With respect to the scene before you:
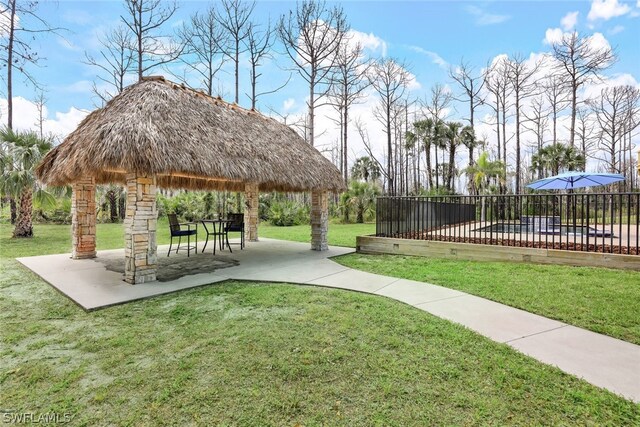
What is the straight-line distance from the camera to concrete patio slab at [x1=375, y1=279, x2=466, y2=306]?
4484 mm

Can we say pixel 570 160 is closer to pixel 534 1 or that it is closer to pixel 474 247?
pixel 534 1

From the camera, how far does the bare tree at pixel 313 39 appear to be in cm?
1661

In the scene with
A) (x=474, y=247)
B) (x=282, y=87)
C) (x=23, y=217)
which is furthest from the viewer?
(x=282, y=87)

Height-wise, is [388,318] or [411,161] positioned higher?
[411,161]

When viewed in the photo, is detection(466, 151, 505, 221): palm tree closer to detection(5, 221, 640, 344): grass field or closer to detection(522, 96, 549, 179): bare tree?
detection(522, 96, 549, 179): bare tree

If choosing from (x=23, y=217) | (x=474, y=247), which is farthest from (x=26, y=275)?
(x=474, y=247)

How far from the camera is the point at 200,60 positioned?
18.6 m

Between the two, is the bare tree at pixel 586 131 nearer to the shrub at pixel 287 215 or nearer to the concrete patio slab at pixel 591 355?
the shrub at pixel 287 215

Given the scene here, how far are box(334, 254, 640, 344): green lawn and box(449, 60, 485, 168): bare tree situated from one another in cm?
2119

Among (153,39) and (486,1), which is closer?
(486,1)

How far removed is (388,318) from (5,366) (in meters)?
3.71

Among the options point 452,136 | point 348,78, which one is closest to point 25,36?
point 348,78

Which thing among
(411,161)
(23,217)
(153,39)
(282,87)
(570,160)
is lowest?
(23,217)

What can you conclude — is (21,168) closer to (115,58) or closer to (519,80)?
(115,58)
